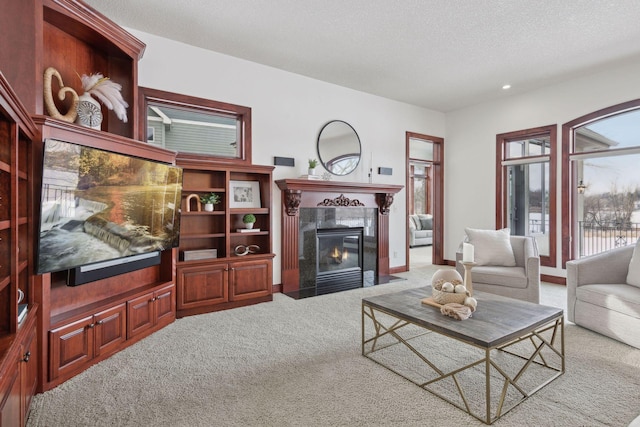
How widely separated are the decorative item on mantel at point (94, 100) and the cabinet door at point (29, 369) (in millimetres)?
1487

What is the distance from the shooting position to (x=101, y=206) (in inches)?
99.0

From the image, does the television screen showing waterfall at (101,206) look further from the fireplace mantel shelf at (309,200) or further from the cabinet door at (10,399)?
the fireplace mantel shelf at (309,200)

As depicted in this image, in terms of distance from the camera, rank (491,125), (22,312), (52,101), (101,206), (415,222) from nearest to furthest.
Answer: (22,312), (52,101), (101,206), (491,125), (415,222)

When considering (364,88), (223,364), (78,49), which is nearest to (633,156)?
(364,88)

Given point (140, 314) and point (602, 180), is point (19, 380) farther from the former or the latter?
point (602, 180)

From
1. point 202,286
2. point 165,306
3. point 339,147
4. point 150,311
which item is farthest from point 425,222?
point 150,311

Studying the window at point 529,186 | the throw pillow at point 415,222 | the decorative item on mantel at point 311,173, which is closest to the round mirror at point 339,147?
the decorative item on mantel at point 311,173

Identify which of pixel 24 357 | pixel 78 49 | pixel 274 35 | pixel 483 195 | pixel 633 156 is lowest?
pixel 24 357

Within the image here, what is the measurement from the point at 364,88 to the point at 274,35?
1996 mm

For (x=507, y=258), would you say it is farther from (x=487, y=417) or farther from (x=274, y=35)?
(x=274, y=35)

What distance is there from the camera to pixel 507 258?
4062mm

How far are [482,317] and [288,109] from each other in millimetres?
3573

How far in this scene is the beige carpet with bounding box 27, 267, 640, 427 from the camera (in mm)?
1870

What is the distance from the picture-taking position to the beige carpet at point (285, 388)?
187cm
